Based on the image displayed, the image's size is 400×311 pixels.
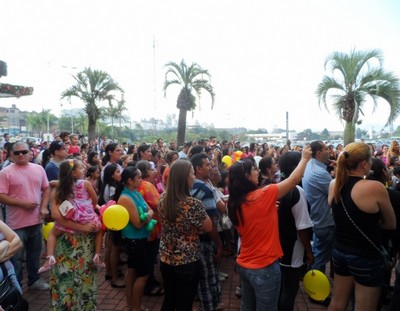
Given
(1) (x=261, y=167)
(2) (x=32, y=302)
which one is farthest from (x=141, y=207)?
(2) (x=32, y=302)

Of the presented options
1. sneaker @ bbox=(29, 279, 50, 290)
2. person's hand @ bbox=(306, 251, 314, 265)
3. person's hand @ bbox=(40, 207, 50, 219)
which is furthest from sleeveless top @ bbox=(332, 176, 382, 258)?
sneaker @ bbox=(29, 279, 50, 290)

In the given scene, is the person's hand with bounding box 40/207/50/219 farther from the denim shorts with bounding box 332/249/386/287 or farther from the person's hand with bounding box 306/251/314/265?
the denim shorts with bounding box 332/249/386/287

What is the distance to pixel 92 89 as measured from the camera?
18.9 metres

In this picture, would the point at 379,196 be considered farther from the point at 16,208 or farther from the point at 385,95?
the point at 385,95

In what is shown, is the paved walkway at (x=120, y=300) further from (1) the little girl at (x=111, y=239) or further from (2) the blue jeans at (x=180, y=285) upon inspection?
(2) the blue jeans at (x=180, y=285)

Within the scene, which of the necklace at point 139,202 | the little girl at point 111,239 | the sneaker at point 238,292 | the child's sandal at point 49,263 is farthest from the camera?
the little girl at point 111,239

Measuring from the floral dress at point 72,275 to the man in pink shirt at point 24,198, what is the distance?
0.95 meters

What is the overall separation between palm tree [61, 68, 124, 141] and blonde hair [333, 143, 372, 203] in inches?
721

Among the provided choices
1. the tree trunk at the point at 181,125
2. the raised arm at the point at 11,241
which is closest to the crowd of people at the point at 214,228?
the raised arm at the point at 11,241

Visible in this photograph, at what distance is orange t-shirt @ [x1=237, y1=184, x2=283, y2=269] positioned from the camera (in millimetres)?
2328

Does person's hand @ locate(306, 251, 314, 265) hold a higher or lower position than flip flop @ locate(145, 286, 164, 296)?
higher

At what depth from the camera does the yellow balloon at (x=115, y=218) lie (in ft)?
10.4

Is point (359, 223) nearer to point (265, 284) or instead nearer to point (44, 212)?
point (265, 284)

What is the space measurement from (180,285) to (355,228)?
1529mm
